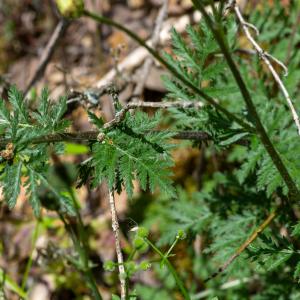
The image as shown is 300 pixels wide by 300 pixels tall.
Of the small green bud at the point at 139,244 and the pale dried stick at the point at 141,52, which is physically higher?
the pale dried stick at the point at 141,52

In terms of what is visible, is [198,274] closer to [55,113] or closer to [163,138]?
[163,138]

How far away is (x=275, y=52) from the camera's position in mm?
3115

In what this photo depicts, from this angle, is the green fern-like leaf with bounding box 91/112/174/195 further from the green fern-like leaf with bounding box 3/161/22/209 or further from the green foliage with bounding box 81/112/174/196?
the green fern-like leaf with bounding box 3/161/22/209

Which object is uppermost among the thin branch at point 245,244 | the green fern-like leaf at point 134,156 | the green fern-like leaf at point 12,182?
the green fern-like leaf at point 12,182

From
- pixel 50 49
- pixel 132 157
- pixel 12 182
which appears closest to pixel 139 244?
pixel 132 157

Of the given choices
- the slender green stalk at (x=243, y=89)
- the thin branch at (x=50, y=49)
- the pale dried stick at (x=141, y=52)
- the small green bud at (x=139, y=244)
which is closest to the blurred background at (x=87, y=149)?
the pale dried stick at (x=141, y=52)

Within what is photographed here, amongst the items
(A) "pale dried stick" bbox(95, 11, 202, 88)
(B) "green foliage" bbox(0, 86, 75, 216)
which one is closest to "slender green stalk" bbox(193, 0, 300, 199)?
(B) "green foliage" bbox(0, 86, 75, 216)

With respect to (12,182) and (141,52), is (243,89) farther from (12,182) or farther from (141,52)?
(141,52)

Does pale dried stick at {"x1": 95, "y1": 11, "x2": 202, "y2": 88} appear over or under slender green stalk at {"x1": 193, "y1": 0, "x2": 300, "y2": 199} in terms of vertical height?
over

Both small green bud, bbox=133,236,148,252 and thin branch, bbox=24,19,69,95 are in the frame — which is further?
thin branch, bbox=24,19,69,95

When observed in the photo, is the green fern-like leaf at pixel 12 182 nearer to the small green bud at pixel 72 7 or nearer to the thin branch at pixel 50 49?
the small green bud at pixel 72 7

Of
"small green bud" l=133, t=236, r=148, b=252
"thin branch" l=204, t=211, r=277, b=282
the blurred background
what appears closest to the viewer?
"small green bud" l=133, t=236, r=148, b=252

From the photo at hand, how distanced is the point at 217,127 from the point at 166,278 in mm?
1477

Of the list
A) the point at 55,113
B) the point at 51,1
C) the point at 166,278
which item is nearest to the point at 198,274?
the point at 166,278
